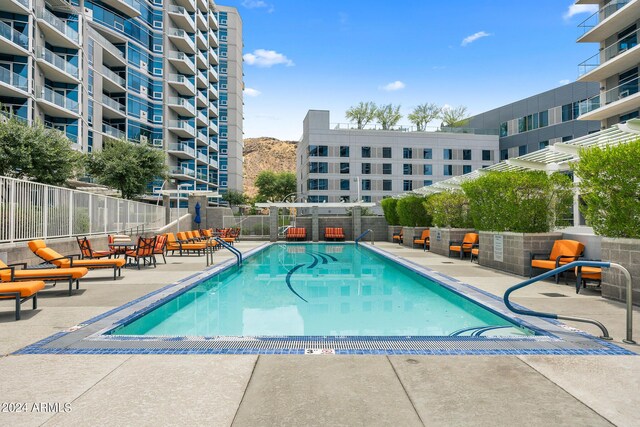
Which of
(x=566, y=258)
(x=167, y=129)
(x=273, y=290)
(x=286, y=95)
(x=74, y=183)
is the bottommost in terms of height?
(x=273, y=290)

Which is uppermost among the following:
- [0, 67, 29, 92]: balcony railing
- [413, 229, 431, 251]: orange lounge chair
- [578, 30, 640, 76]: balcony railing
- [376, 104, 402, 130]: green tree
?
[376, 104, 402, 130]: green tree

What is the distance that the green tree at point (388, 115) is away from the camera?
→ 6456 centimetres

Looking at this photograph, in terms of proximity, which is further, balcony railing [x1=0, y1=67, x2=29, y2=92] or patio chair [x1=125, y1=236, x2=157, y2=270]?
balcony railing [x1=0, y1=67, x2=29, y2=92]

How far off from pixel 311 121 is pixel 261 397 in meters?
53.2

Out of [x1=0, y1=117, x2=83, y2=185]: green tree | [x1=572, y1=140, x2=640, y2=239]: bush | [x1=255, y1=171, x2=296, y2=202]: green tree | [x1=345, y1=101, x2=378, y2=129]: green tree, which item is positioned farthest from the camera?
[x1=255, y1=171, x2=296, y2=202]: green tree

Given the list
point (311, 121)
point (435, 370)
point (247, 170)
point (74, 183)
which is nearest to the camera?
point (435, 370)

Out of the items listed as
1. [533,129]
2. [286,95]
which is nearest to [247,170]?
[286,95]

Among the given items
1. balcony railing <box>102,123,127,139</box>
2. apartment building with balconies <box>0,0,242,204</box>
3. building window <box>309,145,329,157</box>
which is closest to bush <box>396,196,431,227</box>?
apartment building with balconies <box>0,0,242,204</box>

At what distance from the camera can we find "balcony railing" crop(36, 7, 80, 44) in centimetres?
2845

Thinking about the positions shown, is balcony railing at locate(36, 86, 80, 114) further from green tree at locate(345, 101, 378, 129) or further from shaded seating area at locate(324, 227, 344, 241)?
green tree at locate(345, 101, 378, 129)

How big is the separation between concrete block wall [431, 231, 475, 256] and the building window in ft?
123

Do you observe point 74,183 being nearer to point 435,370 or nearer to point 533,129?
point 435,370

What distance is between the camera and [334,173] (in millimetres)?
54688

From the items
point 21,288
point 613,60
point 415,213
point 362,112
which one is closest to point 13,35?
point 415,213
